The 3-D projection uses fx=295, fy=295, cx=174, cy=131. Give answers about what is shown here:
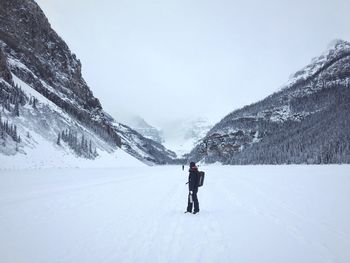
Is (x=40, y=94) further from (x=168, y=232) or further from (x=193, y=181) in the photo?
(x=168, y=232)

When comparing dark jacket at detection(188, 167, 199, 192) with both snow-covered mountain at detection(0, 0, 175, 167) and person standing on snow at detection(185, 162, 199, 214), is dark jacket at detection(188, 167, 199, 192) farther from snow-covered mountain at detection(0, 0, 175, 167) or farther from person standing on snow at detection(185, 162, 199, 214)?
snow-covered mountain at detection(0, 0, 175, 167)

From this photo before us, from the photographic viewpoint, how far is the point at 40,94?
89438 mm

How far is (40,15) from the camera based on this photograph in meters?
126

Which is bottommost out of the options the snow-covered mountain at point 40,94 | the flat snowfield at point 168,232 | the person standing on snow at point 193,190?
the flat snowfield at point 168,232

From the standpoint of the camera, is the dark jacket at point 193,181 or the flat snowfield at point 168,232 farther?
the dark jacket at point 193,181

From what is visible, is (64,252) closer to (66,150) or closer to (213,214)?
(213,214)

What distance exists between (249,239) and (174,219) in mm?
3890

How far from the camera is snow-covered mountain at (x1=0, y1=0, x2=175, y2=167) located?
60013 mm

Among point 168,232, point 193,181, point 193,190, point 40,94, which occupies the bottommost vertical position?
point 168,232

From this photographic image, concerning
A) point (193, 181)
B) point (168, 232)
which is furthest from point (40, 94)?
point (168, 232)

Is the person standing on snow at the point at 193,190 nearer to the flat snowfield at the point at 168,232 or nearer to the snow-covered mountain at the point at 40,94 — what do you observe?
the flat snowfield at the point at 168,232

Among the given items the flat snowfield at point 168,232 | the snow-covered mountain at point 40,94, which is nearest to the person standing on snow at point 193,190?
the flat snowfield at point 168,232

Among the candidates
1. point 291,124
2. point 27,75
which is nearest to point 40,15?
point 27,75

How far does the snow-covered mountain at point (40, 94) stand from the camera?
6001 cm
